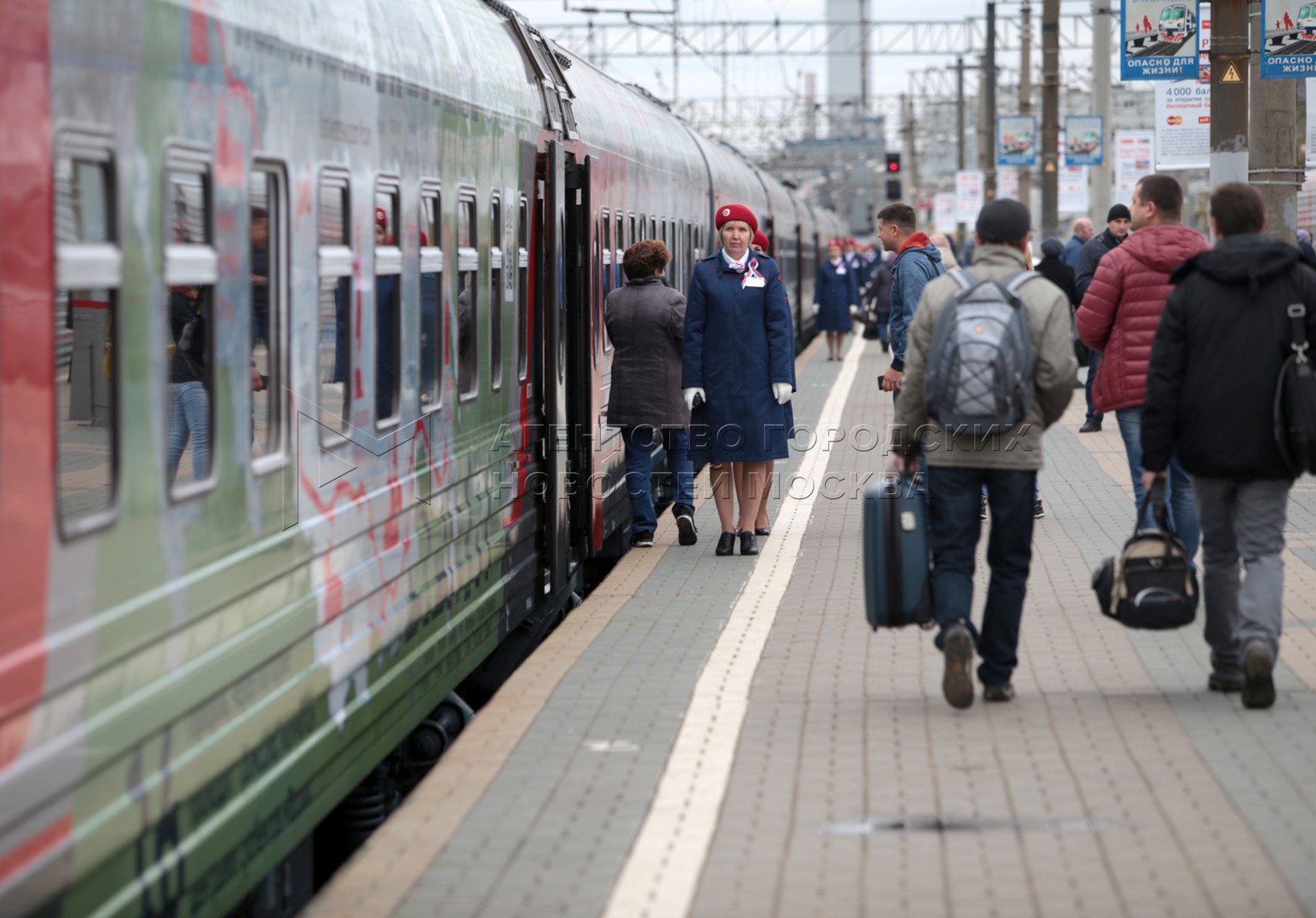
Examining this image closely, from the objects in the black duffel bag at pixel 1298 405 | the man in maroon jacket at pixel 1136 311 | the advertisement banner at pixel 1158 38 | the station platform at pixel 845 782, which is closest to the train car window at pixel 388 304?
the station platform at pixel 845 782

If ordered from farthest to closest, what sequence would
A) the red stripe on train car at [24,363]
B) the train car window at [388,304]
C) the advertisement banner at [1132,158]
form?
the advertisement banner at [1132,158]
the train car window at [388,304]
the red stripe on train car at [24,363]

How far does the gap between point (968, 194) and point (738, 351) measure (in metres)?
39.9

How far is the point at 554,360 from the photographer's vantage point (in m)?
10.3

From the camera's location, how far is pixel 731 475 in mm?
11727

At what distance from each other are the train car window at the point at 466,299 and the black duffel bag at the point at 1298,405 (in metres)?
3.19

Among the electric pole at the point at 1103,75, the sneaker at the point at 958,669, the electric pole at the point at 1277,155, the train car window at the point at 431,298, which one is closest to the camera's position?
the sneaker at the point at 958,669

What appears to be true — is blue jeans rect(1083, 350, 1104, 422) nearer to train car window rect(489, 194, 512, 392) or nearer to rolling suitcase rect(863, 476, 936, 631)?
train car window rect(489, 194, 512, 392)

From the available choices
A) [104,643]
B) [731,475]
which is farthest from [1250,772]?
[731,475]

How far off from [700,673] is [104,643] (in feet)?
13.4

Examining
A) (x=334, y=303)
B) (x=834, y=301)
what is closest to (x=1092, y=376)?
(x=334, y=303)

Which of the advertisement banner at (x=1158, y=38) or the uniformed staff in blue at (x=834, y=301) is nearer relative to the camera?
the advertisement banner at (x=1158, y=38)

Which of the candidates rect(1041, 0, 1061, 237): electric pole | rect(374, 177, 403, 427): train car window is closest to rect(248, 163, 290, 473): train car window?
rect(374, 177, 403, 427): train car window

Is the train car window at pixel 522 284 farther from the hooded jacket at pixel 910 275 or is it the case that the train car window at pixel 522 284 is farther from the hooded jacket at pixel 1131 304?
the hooded jacket at pixel 1131 304

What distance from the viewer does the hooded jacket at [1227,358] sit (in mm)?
6824
